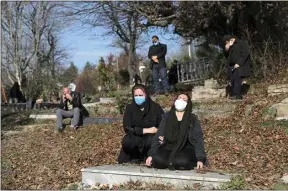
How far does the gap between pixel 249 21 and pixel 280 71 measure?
317cm

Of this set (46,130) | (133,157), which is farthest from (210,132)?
(46,130)

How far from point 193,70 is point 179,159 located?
14764mm

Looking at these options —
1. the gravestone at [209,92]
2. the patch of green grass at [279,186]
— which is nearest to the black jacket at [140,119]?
the patch of green grass at [279,186]

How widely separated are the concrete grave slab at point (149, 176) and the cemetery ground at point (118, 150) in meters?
0.09

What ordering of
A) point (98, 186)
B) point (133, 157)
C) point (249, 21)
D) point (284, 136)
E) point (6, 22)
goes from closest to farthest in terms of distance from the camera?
1. point (98, 186)
2. point (133, 157)
3. point (284, 136)
4. point (249, 21)
5. point (6, 22)

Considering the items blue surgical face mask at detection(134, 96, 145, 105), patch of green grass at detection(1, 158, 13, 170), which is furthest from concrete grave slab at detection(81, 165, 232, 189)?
patch of green grass at detection(1, 158, 13, 170)

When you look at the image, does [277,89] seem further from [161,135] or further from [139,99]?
[161,135]

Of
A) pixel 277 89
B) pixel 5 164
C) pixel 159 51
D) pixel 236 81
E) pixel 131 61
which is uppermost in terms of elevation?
pixel 131 61

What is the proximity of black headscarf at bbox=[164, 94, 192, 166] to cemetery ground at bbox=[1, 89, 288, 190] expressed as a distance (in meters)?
0.50

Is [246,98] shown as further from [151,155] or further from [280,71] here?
[151,155]

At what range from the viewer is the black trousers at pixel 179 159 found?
585 cm

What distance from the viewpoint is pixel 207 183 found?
5219 millimetres

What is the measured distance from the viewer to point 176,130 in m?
6.13

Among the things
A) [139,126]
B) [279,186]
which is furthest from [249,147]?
[279,186]
